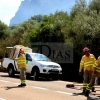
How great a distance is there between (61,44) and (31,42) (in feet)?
26.7

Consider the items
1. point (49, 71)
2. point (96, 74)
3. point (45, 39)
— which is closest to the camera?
point (96, 74)

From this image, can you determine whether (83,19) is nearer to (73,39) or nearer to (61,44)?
(73,39)

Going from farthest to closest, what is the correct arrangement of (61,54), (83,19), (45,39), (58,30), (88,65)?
1. (45,39)
2. (58,30)
3. (61,54)
4. (83,19)
5. (88,65)

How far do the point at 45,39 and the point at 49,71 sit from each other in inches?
465

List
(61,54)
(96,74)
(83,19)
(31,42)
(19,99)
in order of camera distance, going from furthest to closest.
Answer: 1. (31,42)
2. (61,54)
3. (83,19)
4. (96,74)
5. (19,99)

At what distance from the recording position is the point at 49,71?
1739cm

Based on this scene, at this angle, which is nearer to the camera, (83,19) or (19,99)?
(19,99)

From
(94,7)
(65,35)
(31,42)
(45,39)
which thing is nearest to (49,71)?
(65,35)

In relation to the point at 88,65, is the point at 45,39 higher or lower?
higher

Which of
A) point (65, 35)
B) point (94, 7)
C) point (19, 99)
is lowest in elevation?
point (19, 99)

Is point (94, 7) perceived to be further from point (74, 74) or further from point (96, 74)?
point (96, 74)

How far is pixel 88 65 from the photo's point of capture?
443 inches

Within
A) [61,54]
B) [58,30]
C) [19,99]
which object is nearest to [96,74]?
[19,99]

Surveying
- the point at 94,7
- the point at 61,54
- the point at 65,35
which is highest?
the point at 94,7
